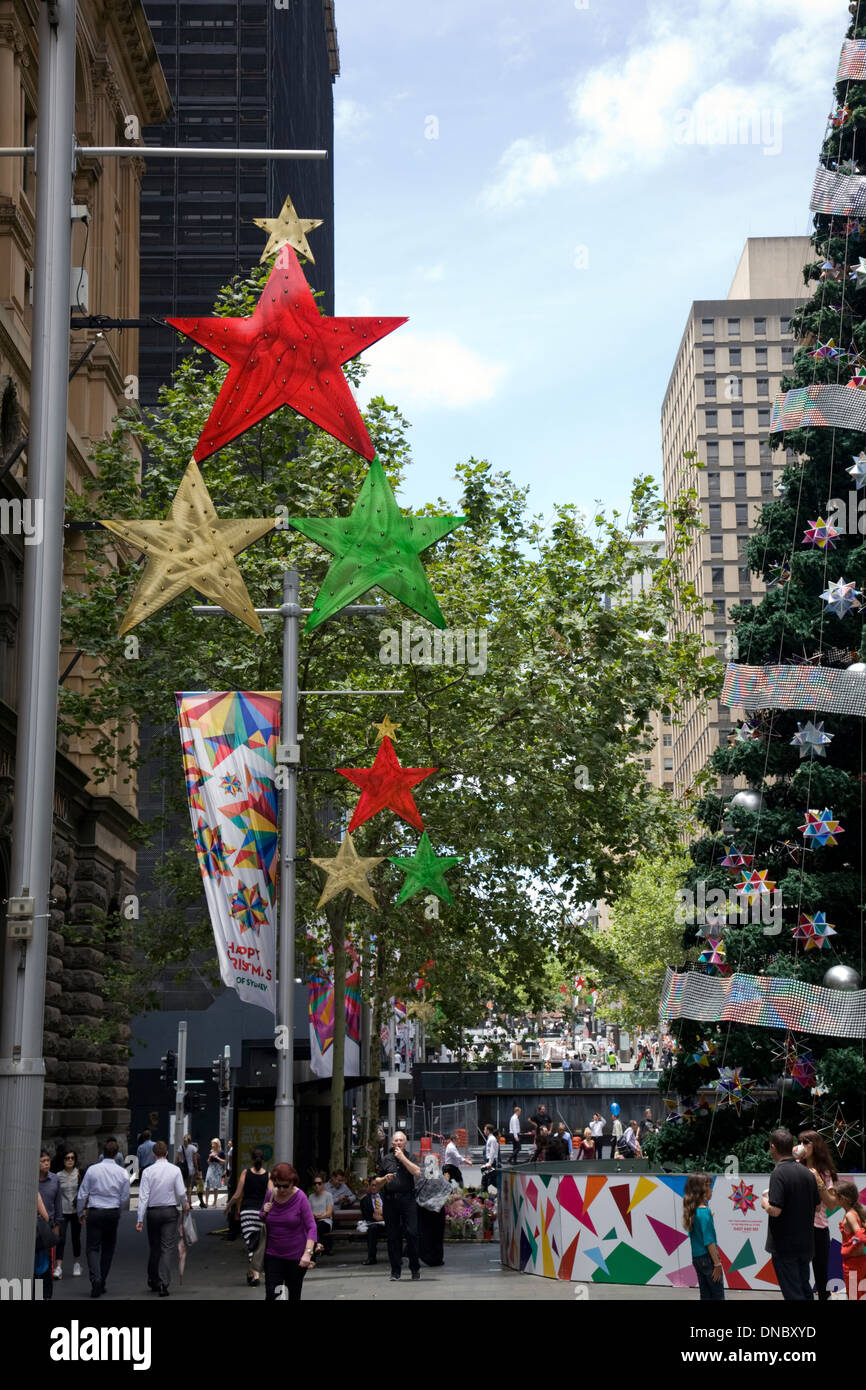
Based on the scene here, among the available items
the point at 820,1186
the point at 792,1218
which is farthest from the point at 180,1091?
the point at 792,1218

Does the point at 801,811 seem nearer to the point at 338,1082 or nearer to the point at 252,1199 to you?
the point at 252,1199

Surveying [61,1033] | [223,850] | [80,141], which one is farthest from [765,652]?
[80,141]

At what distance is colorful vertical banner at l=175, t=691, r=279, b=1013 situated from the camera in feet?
57.4

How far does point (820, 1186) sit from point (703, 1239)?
3.68ft

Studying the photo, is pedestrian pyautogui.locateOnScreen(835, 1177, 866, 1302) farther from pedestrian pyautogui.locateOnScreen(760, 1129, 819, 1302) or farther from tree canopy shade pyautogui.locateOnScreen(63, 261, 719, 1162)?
tree canopy shade pyautogui.locateOnScreen(63, 261, 719, 1162)

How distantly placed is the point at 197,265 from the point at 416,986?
1643 inches

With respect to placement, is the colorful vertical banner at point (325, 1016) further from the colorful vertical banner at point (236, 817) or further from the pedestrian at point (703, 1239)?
the pedestrian at point (703, 1239)

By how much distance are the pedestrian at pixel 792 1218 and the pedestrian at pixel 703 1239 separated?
0.52m

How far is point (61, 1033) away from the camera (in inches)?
1330

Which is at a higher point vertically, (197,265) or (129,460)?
(197,265)

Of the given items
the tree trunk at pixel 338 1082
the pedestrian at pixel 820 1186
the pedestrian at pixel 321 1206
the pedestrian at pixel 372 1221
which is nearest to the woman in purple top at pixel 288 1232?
the pedestrian at pixel 820 1186

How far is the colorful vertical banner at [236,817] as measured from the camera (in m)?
17.5

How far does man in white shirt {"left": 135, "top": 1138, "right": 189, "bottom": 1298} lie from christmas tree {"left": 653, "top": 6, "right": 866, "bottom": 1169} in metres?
6.00
